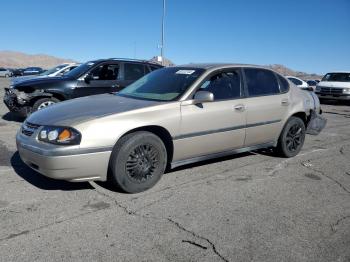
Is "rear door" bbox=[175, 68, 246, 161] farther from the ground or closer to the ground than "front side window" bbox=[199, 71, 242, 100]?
closer to the ground

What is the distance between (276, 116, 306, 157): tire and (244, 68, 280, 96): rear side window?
0.63 metres

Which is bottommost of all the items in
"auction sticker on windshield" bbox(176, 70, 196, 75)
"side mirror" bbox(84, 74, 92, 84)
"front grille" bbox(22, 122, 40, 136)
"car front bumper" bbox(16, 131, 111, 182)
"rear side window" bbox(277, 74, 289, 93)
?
"car front bumper" bbox(16, 131, 111, 182)

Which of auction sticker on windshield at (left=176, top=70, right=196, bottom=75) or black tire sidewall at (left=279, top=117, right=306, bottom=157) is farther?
black tire sidewall at (left=279, top=117, right=306, bottom=157)

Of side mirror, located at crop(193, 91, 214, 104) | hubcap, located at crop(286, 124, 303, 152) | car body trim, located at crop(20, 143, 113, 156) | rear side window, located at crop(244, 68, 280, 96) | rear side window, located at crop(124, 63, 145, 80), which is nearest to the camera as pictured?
car body trim, located at crop(20, 143, 113, 156)

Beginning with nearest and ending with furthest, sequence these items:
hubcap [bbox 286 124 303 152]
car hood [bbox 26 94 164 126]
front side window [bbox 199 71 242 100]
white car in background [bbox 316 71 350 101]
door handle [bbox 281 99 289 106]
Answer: car hood [bbox 26 94 164 126], front side window [bbox 199 71 242 100], door handle [bbox 281 99 289 106], hubcap [bbox 286 124 303 152], white car in background [bbox 316 71 350 101]

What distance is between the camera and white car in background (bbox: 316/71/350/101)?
17.6m

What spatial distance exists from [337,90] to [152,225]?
16854 millimetres

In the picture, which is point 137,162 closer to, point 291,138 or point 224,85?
point 224,85

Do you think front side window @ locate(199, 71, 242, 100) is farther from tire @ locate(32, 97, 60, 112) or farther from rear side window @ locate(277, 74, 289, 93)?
tire @ locate(32, 97, 60, 112)

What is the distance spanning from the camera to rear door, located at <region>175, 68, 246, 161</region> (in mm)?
4504

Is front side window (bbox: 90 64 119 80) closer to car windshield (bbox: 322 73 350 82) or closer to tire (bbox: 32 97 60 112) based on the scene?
tire (bbox: 32 97 60 112)

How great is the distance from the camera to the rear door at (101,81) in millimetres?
8344

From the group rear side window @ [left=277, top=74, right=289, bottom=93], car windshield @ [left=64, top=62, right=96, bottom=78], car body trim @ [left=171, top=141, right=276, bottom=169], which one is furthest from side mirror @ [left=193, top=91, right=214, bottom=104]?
car windshield @ [left=64, top=62, right=96, bottom=78]

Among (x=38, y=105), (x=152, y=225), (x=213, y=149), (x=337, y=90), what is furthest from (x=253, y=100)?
(x=337, y=90)
